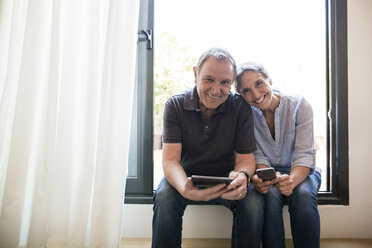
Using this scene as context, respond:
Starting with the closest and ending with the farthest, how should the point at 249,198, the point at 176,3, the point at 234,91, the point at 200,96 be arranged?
1. the point at 249,198
2. the point at 200,96
3. the point at 234,91
4. the point at 176,3

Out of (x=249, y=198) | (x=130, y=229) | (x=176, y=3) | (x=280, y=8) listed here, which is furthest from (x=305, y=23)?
(x=130, y=229)

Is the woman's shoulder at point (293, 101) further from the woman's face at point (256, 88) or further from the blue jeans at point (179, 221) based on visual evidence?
the blue jeans at point (179, 221)

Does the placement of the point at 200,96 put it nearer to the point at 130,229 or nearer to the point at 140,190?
the point at 140,190

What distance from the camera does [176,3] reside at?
1691 millimetres

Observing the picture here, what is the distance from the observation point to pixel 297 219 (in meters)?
1.06

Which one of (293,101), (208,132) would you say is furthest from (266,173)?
(293,101)

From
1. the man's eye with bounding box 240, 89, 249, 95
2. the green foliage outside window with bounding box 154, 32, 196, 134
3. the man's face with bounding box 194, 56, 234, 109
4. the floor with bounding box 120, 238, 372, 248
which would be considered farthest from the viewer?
the green foliage outside window with bounding box 154, 32, 196, 134

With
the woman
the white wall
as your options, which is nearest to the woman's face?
the woman

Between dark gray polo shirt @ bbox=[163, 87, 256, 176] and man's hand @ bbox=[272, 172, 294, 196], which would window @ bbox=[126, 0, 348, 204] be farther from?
man's hand @ bbox=[272, 172, 294, 196]

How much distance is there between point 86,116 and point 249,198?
80 cm

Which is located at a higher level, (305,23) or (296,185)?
(305,23)

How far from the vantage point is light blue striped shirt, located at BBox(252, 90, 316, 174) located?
1.20m

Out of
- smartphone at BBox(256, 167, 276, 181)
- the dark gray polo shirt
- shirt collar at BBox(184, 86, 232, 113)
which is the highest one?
shirt collar at BBox(184, 86, 232, 113)

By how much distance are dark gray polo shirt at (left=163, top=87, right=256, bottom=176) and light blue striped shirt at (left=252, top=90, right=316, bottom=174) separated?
0.09 m
